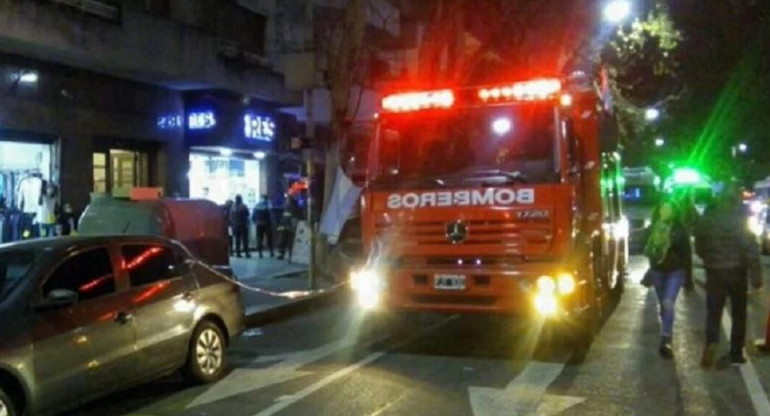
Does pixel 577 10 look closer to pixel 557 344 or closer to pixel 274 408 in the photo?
pixel 557 344

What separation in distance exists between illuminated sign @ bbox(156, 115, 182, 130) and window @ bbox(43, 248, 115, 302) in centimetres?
1197

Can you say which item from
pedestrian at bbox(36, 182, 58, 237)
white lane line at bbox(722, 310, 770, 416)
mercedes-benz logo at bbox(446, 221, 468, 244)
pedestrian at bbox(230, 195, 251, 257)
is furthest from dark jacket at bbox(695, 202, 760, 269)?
pedestrian at bbox(230, 195, 251, 257)

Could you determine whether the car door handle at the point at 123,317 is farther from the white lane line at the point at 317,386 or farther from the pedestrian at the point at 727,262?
the pedestrian at the point at 727,262

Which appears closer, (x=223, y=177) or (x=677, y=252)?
(x=677, y=252)

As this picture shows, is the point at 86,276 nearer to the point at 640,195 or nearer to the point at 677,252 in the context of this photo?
the point at 677,252

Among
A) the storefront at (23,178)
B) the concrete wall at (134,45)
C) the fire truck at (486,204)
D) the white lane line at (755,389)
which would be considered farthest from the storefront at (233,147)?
the white lane line at (755,389)

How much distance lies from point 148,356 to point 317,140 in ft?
28.0

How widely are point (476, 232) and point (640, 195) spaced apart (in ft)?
68.1

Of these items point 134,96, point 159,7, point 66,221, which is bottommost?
point 66,221

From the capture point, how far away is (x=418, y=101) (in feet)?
34.7

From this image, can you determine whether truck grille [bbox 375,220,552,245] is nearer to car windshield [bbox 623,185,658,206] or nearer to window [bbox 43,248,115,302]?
window [bbox 43,248,115,302]

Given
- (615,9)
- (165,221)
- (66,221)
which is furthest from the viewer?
(615,9)

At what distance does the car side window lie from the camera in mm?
8258

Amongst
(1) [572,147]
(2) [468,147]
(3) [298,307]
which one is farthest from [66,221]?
(1) [572,147]
